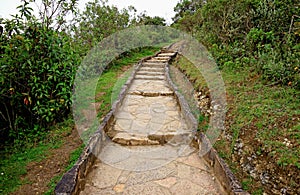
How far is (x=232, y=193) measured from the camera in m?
2.33

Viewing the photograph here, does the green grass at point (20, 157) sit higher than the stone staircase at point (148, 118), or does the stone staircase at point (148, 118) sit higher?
the stone staircase at point (148, 118)

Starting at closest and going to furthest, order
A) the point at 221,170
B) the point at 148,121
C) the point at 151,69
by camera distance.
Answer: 1. the point at 221,170
2. the point at 148,121
3. the point at 151,69

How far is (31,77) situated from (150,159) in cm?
260

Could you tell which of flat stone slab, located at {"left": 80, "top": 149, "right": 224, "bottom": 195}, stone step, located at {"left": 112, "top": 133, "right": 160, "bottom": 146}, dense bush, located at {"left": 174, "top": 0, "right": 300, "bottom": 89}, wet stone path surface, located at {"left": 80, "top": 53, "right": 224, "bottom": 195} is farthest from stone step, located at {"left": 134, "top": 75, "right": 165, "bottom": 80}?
flat stone slab, located at {"left": 80, "top": 149, "right": 224, "bottom": 195}

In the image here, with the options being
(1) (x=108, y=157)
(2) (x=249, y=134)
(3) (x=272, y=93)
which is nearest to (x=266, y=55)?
(3) (x=272, y=93)

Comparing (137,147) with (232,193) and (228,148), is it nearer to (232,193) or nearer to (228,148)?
(228,148)

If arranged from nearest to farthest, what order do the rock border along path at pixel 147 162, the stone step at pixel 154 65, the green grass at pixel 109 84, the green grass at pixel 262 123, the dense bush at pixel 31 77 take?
the rock border along path at pixel 147 162 < the green grass at pixel 262 123 < the dense bush at pixel 31 77 < the green grass at pixel 109 84 < the stone step at pixel 154 65

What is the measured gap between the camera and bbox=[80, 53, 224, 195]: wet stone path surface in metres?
2.71

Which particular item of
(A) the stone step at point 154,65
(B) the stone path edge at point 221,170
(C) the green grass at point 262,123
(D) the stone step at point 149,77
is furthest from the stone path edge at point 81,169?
(A) the stone step at point 154,65

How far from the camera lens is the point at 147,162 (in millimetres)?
3221

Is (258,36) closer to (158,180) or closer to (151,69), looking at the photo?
(151,69)

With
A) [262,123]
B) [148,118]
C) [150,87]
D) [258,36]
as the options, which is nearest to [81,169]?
[148,118]

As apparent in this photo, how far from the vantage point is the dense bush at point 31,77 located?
3.92 meters

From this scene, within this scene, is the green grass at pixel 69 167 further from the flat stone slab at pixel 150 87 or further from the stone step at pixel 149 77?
the stone step at pixel 149 77
